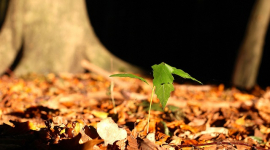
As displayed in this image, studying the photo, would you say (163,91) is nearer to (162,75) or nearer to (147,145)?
(162,75)

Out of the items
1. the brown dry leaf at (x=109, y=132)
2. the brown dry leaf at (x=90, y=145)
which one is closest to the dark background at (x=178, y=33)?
the brown dry leaf at (x=109, y=132)

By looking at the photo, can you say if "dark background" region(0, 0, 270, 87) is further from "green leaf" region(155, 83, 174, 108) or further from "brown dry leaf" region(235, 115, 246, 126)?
"green leaf" region(155, 83, 174, 108)

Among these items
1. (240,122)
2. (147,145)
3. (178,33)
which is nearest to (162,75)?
(147,145)

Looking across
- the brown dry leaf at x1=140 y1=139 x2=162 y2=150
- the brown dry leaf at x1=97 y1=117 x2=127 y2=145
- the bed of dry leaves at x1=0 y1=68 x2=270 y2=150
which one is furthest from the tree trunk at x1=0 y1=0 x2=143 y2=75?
the brown dry leaf at x1=140 y1=139 x2=162 y2=150

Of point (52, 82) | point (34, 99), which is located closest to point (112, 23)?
point (52, 82)

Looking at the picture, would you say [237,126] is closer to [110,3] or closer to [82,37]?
[82,37]

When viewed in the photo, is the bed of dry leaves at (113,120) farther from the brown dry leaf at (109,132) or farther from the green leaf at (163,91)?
the green leaf at (163,91)
